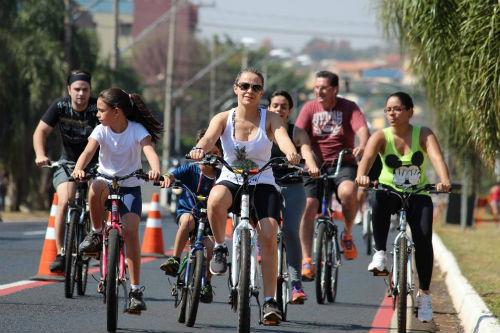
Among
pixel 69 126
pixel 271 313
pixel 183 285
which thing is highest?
pixel 69 126

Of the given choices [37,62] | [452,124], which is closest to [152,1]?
[37,62]

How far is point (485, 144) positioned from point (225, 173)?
19.2 ft

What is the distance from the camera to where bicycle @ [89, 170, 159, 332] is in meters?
9.30

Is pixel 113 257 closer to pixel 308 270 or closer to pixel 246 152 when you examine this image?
pixel 246 152

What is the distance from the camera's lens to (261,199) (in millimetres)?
9398

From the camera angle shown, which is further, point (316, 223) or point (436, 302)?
point (436, 302)

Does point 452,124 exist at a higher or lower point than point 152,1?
lower

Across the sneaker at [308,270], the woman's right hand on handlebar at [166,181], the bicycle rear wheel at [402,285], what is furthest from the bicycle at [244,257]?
the sneaker at [308,270]

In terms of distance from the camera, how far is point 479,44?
538 inches

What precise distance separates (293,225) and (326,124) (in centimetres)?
209

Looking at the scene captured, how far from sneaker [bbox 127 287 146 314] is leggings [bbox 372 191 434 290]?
6.65ft

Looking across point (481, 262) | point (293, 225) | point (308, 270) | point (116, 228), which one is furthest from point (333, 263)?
point (481, 262)

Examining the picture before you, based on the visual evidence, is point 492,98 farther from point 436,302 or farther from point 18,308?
point 18,308

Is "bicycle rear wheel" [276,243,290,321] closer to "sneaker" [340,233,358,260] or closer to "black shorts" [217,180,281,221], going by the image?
"black shorts" [217,180,281,221]
